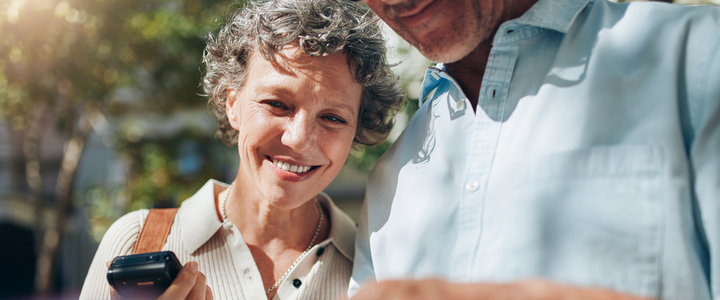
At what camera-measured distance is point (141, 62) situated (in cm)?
646

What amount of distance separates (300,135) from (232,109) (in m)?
0.57

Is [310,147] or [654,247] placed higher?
[310,147]

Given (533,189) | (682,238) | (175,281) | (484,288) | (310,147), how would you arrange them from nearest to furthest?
(484,288), (682,238), (533,189), (175,281), (310,147)

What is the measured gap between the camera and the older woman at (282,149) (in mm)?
1996

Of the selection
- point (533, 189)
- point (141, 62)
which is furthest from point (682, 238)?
point (141, 62)

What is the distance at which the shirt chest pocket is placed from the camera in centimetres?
133

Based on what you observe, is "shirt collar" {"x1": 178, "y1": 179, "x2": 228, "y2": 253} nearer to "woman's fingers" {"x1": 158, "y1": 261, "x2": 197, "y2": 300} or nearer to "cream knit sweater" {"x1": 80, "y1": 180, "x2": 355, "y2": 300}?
"cream knit sweater" {"x1": 80, "y1": 180, "x2": 355, "y2": 300}

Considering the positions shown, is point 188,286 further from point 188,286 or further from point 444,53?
point 444,53

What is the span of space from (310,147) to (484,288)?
1272 millimetres

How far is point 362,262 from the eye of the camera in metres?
2.03

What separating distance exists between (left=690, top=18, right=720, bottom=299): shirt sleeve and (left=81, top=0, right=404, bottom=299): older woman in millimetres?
1243

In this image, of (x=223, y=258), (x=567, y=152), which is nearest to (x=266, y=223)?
(x=223, y=258)

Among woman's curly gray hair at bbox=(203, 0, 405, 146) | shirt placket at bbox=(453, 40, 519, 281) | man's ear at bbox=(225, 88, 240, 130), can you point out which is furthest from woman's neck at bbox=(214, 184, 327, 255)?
shirt placket at bbox=(453, 40, 519, 281)

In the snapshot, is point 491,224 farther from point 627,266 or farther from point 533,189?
point 627,266
